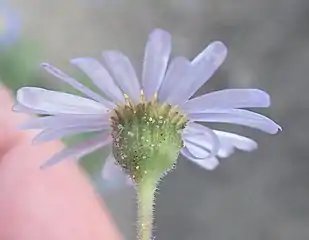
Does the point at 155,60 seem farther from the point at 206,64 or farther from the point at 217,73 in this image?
the point at 217,73

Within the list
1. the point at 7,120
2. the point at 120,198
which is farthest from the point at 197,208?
the point at 7,120

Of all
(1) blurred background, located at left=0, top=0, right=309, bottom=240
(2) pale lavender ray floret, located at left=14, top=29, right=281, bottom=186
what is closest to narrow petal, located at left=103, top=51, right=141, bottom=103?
(2) pale lavender ray floret, located at left=14, top=29, right=281, bottom=186

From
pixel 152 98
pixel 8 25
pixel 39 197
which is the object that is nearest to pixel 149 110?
pixel 152 98

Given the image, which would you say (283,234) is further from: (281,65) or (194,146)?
(194,146)

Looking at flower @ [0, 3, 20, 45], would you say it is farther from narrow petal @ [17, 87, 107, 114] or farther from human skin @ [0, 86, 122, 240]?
narrow petal @ [17, 87, 107, 114]

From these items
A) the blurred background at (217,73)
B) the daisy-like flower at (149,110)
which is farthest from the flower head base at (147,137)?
the blurred background at (217,73)

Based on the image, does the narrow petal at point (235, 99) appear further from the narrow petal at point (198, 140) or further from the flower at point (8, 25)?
the flower at point (8, 25)
